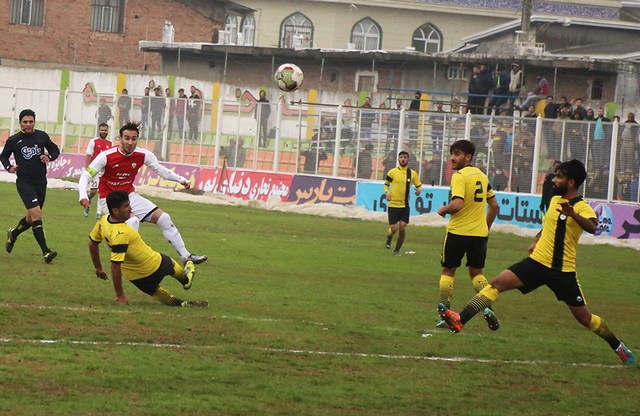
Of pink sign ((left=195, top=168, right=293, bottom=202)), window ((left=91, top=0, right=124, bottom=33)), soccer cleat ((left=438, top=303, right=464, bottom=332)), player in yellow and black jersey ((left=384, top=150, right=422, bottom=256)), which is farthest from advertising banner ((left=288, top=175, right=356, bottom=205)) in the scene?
window ((left=91, top=0, right=124, bottom=33))

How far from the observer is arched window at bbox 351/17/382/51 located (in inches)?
3115

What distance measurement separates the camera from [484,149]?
35.9m

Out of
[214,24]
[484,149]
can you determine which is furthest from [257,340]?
[214,24]

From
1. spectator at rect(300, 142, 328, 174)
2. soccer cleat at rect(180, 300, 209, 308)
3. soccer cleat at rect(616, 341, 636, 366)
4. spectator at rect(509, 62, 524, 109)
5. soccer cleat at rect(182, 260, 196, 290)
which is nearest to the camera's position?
soccer cleat at rect(616, 341, 636, 366)

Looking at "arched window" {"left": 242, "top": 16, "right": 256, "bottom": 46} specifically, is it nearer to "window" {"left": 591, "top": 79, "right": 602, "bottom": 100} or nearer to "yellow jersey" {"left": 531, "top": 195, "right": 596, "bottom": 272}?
"window" {"left": 591, "top": 79, "right": 602, "bottom": 100}

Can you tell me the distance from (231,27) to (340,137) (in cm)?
2941

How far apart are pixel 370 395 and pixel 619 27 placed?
55432mm

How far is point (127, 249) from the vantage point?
13477 millimetres

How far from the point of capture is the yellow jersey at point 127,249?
13336 mm

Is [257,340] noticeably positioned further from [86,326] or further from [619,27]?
[619,27]

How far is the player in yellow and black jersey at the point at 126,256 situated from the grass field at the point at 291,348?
0.24 metres

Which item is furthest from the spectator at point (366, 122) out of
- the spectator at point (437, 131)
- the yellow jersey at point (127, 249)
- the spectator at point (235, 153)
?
the yellow jersey at point (127, 249)

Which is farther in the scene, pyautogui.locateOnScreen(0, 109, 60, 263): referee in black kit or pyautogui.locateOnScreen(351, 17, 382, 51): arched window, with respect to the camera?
pyautogui.locateOnScreen(351, 17, 382, 51): arched window

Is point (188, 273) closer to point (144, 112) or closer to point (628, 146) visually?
point (628, 146)
